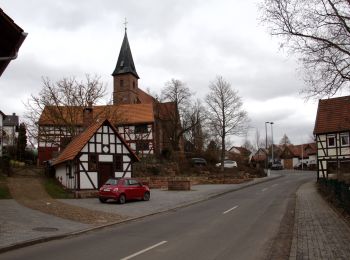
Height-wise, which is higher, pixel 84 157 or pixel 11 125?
pixel 11 125

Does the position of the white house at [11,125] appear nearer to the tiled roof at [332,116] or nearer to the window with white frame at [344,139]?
the tiled roof at [332,116]

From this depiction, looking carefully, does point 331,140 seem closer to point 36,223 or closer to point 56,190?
point 56,190

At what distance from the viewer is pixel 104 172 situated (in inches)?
1437

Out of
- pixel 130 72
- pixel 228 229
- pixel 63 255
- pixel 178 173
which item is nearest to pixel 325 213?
pixel 228 229

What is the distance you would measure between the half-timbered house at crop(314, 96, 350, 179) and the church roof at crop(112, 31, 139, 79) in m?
41.8

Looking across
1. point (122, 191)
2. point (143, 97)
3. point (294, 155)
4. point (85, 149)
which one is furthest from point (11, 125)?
point (122, 191)

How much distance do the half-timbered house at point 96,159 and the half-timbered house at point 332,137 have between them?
23.4m

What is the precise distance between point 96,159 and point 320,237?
80.2 feet

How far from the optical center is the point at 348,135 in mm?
50406

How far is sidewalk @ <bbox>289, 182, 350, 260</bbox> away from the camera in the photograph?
10906 mm

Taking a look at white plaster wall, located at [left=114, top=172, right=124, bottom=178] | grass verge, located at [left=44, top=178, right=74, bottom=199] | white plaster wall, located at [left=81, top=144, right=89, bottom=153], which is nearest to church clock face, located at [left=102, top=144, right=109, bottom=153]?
white plaster wall, located at [left=81, top=144, right=89, bottom=153]

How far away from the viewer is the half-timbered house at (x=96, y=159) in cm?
3488

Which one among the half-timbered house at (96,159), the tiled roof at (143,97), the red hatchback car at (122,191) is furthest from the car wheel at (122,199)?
the tiled roof at (143,97)

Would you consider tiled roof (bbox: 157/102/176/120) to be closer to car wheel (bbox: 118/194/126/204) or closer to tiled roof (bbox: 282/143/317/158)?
car wheel (bbox: 118/194/126/204)
